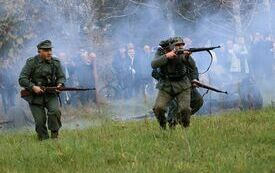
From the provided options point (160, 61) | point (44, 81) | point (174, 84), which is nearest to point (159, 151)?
point (160, 61)

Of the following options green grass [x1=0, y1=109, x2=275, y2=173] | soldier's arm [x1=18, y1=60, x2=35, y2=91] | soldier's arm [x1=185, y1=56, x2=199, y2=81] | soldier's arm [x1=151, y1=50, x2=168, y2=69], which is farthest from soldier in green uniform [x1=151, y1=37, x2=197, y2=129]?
soldier's arm [x1=18, y1=60, x2=35, y2=91]

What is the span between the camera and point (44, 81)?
10609mm

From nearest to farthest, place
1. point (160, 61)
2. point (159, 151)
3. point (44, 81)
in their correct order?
point (159, 151), point (160, 61), point (44, 81)

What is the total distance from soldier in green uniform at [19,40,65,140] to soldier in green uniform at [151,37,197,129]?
70.9 inches

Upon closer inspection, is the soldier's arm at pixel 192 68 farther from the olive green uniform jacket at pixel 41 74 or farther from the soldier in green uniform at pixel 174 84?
the olive green uniform jacket at pixel 41 74

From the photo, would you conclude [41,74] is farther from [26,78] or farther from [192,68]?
[192,68]

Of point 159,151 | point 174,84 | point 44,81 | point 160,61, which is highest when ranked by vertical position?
point 160,61

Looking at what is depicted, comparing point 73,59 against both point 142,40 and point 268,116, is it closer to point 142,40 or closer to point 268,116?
point 142,40

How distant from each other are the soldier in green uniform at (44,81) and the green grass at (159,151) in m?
Answer: 0.54

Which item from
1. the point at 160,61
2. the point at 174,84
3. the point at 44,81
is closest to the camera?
the point at 160,61

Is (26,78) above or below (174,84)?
above

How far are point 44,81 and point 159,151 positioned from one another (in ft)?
10.6

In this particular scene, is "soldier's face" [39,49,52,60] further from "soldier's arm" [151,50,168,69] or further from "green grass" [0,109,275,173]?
"soldier's arm" [151,50,168,69]

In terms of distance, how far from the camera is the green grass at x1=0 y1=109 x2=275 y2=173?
713cm
